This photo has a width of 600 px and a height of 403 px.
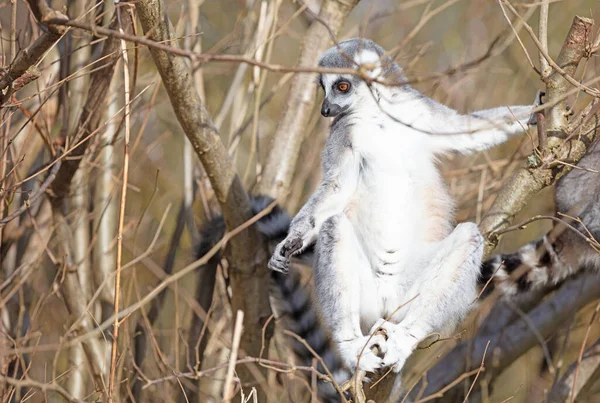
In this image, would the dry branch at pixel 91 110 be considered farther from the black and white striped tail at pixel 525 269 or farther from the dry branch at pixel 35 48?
the black and white striped tail at pixel 525 269

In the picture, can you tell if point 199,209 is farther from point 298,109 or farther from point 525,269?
point 525,269

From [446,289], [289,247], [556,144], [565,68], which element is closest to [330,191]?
[289,247]

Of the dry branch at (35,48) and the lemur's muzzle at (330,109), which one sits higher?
the dry branch at (35,48)

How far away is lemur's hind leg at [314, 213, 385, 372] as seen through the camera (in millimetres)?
3467

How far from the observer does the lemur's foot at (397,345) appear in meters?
3.27

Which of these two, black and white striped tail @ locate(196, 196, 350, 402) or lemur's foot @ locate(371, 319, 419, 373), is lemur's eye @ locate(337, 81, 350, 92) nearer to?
black and white striped tail @ locate(196, 196, 350, 402)

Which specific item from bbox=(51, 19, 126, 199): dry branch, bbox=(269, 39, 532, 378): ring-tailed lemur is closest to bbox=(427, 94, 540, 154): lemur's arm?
bbox=(269, 39, 532, 378): ring-tailed lemur

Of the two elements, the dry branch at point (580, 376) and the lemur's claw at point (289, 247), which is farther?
the dry branch at point (580, 376)

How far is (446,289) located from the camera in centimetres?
343

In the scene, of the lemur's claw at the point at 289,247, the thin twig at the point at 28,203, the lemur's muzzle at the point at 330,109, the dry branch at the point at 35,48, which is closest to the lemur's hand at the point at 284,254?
the lemur's claw at the point at 289,247

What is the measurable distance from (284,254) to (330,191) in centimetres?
44

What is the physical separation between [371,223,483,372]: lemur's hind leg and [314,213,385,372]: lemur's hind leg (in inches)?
7.1

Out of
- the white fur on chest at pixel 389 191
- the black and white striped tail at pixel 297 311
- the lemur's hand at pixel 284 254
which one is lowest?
the black and white striped tail at pixel 297 311

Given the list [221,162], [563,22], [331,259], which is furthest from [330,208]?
[563,22]
